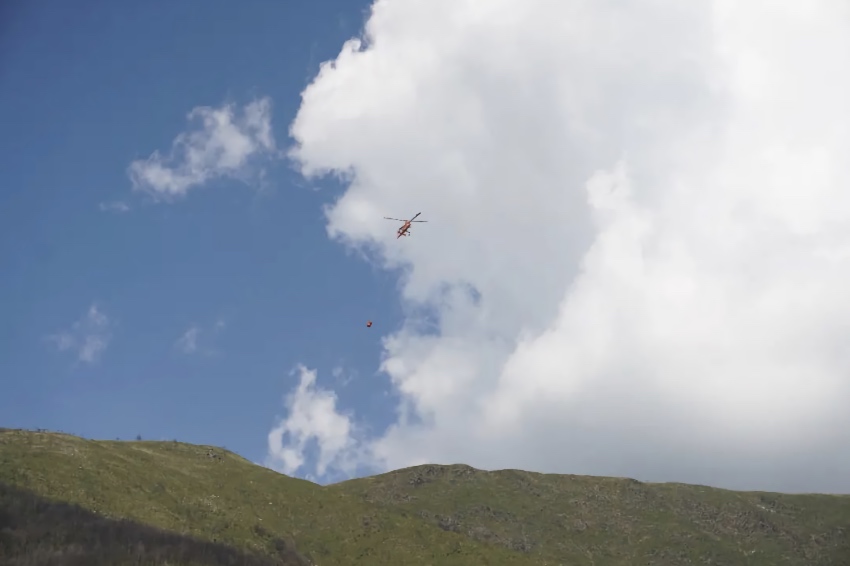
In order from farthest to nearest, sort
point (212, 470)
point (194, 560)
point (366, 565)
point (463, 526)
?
point (463, 526), point (212, 470), point (366, 565), point (194, 560)

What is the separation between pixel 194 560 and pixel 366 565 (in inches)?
1235

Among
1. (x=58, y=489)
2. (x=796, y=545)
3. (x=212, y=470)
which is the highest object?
(x=212, y=470)

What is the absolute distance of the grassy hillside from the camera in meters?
105

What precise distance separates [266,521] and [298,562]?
15.4 metres

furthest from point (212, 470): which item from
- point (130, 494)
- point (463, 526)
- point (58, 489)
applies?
point (463, 526)

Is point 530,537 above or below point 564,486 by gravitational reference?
below

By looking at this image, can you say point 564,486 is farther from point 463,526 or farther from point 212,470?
point 212,470

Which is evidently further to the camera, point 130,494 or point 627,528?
point 627,528

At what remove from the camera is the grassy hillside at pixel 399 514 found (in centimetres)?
10512

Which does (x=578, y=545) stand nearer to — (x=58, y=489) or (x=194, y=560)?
(x=194, y=560)

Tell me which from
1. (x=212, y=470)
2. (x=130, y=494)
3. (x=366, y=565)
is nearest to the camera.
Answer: (x=130, y=494)

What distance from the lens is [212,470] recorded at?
472 feet

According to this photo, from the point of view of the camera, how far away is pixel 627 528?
173625 millimetres

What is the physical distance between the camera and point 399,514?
139375mm
